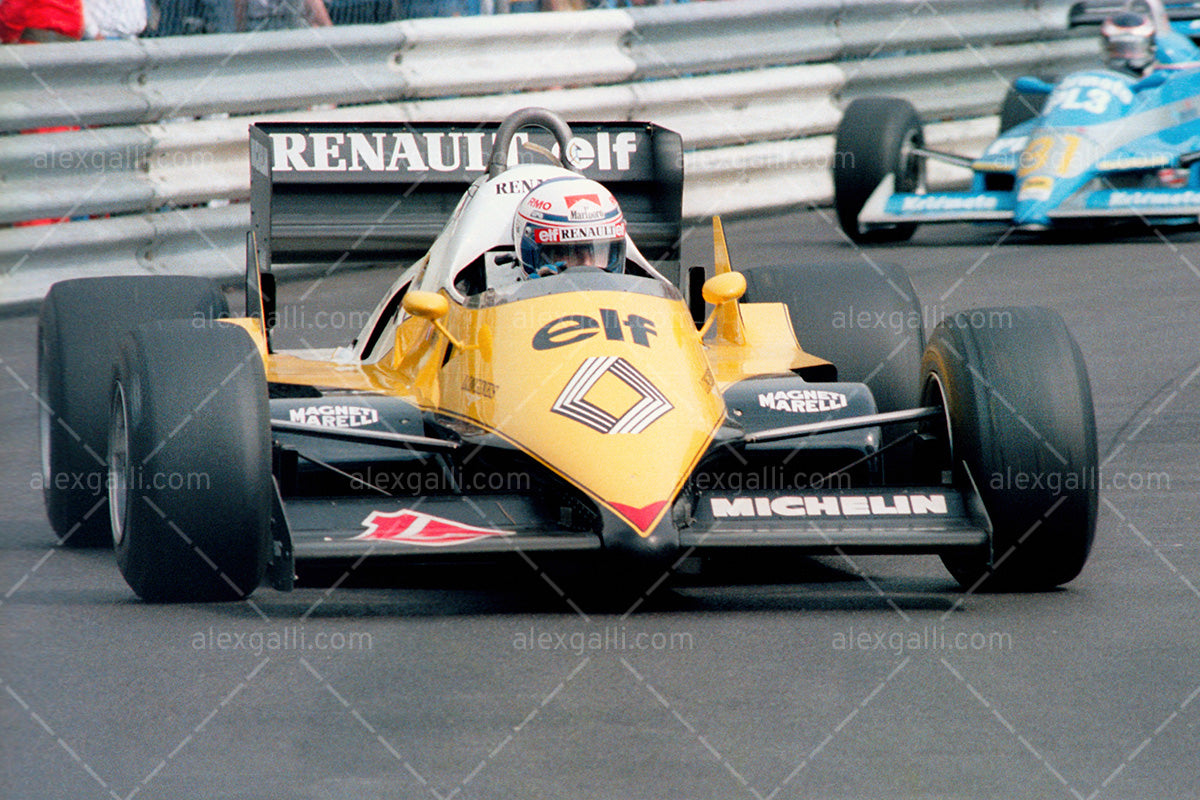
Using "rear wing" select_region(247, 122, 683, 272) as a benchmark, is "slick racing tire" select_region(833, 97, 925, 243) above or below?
below

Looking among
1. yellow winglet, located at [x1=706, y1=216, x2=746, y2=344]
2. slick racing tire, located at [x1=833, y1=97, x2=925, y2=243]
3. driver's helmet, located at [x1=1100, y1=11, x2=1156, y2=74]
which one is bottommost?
slick racing tire, located at [x1=833, y1=97, x2=925, y2=243]

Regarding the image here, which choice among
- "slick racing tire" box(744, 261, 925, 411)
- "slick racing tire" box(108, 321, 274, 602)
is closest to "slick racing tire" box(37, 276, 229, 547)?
"slick racing tire" box(108, 321, 274, 602)

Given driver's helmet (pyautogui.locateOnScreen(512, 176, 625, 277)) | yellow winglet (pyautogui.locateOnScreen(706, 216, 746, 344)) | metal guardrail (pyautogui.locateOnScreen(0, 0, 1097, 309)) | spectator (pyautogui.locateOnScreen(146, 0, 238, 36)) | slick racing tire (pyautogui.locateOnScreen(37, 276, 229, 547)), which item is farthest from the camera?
spectator (pyautogui.locateOnScreen(146, 0, 238, 36))

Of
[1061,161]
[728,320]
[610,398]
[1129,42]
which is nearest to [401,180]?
[728,320]

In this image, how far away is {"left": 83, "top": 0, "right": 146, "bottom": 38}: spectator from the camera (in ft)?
36.9

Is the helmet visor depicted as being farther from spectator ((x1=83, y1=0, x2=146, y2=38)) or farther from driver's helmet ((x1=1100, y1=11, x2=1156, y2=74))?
driver's helmet ((x1=1100, y1=11, x2=1156, y2=74))

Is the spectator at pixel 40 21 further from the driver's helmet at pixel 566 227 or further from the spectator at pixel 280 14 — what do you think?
the driver's helmet at pixel 566 227

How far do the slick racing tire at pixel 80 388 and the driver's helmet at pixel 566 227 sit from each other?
1483 mm

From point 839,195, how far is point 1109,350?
376 centimetres

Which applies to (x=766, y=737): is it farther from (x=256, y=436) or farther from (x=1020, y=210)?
(x=1020, y=210)

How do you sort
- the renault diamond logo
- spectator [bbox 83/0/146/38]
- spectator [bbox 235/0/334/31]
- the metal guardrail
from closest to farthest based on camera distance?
1. the renault diamond logo
2. the metal guardrail
3. spectator [bbox 83/0/146/38]
4. spectator [bbox 235/0/334/31]

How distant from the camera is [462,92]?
12.5 meters

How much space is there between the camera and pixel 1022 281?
11609mm

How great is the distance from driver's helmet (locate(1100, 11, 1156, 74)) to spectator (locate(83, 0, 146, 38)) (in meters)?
6.60
